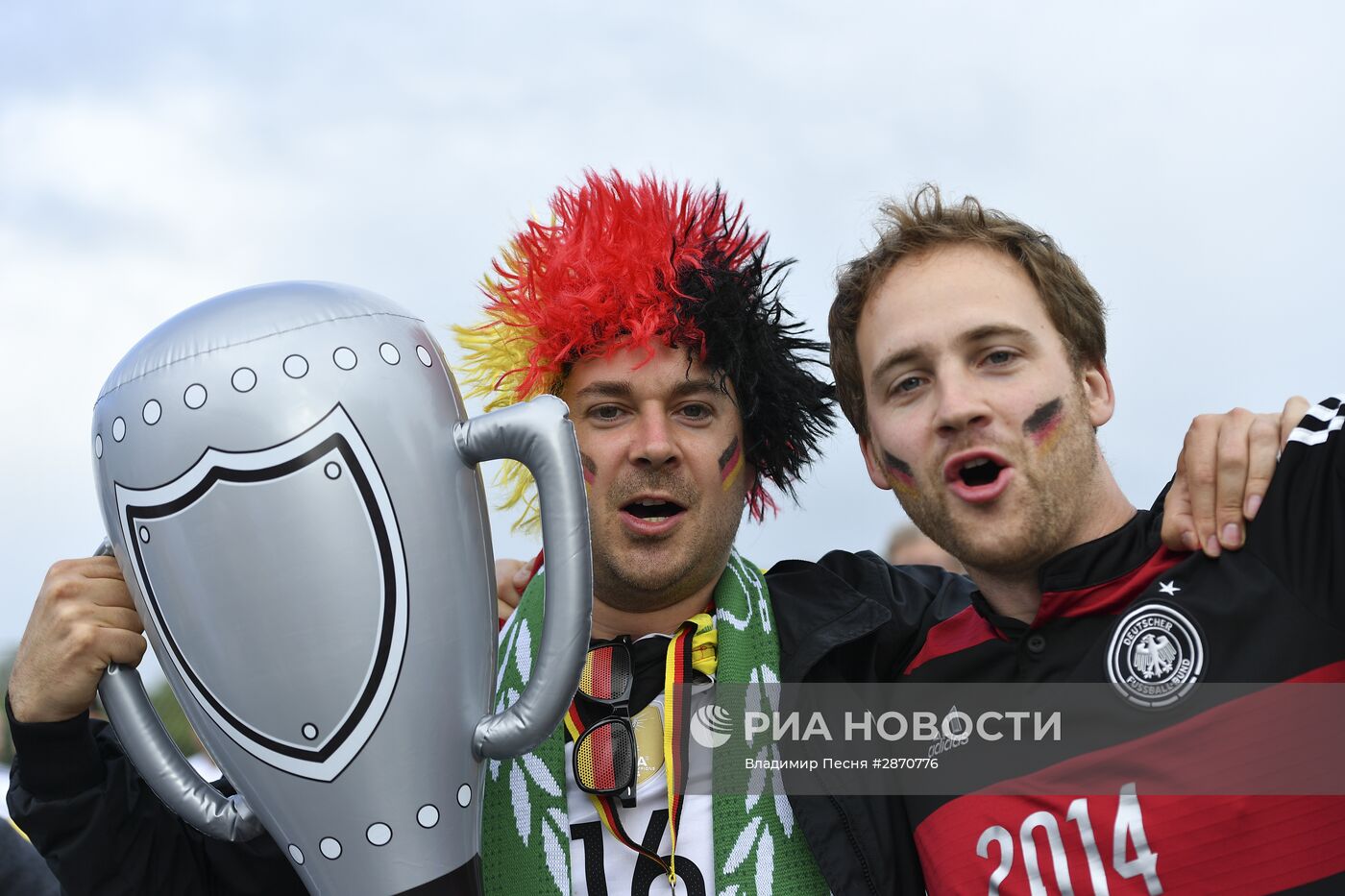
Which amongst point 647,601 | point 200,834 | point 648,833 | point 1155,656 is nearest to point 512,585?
point 647,601

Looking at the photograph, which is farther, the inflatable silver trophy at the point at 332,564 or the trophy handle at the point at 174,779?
the trophy handle at the point at 174,779

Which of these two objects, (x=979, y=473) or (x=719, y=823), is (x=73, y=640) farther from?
(x=979, y=473)

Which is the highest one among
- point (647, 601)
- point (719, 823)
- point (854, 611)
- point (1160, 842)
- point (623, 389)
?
point (623, 389)

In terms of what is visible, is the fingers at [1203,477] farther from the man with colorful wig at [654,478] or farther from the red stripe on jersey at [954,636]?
the man with colorful wig at [654,478]

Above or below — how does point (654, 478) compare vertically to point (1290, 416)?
above

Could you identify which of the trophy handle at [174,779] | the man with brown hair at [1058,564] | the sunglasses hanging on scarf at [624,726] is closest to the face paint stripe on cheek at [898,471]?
the man with brown hair at [1058,564]

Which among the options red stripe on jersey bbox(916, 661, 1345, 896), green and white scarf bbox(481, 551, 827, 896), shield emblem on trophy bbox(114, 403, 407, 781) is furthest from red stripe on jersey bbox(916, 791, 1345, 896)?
shield emblem on trophy bbox(114, 403, 407, 781)

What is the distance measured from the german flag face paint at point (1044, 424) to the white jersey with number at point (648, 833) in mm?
714

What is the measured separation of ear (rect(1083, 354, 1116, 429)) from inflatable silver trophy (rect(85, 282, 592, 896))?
1001 millimetres

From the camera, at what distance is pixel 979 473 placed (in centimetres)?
193

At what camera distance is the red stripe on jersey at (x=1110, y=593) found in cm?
177

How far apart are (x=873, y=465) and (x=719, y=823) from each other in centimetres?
69

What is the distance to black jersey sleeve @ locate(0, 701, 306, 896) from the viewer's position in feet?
5.68

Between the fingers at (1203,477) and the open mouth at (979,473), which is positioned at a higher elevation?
the open mouth at (979,473)
